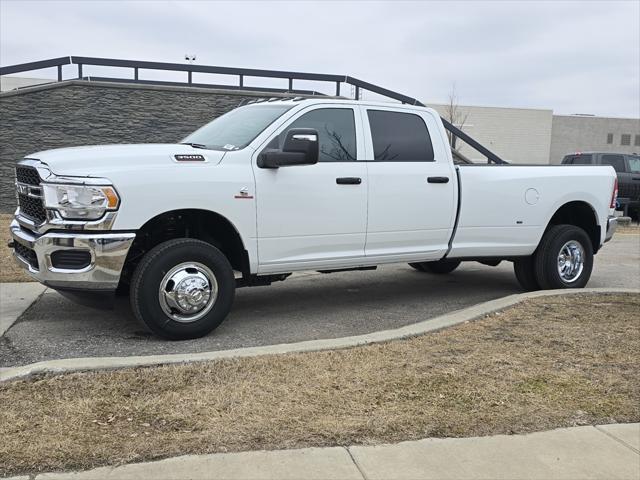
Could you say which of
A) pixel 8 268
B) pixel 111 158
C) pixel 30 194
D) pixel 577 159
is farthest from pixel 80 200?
pixel 577 159

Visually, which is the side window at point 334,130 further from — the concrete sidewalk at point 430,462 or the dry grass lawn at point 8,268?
the dry grass lawn at point 8,268

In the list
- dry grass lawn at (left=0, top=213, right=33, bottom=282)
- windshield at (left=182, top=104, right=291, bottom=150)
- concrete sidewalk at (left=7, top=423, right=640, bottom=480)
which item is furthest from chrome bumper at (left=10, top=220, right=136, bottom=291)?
dry grass lawn at (left=0, top=213, right=33, bottom=282)

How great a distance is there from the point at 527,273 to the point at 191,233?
4166 mm

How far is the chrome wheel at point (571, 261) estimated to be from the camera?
7500 millimetres

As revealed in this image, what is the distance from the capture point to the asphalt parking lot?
5066mm

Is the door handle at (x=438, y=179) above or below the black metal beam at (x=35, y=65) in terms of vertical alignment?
below

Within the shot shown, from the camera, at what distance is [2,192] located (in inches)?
570

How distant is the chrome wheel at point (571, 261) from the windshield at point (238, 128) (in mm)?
3848

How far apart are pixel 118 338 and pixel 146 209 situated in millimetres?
1178

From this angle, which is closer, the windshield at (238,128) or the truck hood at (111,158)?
the truck hood at (111,158)

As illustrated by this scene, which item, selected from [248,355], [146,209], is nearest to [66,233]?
[146,209]

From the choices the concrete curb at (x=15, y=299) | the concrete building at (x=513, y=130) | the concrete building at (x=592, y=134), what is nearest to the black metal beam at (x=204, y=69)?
the concrete curb at (x=15, y=299)

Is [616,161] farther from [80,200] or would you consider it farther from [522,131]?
[522,131]

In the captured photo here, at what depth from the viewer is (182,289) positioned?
5.07 meters
